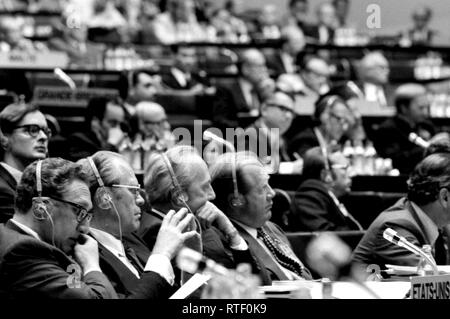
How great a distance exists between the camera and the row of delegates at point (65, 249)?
2564 mm

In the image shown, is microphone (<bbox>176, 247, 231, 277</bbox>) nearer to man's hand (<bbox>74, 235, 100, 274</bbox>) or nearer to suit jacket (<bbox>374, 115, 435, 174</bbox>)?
man's hand (<bbox>74, 235, 100, 274</bbox>)

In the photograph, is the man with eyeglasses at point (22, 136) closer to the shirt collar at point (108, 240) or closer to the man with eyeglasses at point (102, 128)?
the shirt collar at point (108, 240)

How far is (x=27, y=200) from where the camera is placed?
2.73 meters

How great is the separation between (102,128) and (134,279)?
2743 millimetres

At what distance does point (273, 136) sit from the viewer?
5918mm

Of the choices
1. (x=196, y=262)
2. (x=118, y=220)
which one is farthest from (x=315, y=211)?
(x=196, y=262)

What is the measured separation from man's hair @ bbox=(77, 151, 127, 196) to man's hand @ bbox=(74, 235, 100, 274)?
344 millimetres

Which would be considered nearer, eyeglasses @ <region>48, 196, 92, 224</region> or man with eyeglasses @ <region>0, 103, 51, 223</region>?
eyeglasses @ <region>48, 196, 92, 224</region>

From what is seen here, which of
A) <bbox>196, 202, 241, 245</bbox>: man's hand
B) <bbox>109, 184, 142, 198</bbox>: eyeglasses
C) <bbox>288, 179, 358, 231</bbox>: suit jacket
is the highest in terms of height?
Answer: <bbox>109, 184, 142, 198</bbox>: eyeglasses

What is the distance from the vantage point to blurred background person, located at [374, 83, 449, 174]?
643 centimetres

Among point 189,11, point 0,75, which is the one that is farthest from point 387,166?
point 189,11

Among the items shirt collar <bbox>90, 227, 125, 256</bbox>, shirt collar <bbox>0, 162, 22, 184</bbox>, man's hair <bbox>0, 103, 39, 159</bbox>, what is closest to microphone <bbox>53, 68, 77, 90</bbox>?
man's hair <bbox>0, 103, 39, 159</bbox>
